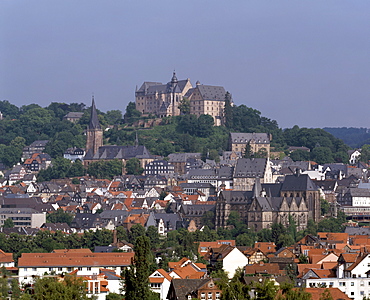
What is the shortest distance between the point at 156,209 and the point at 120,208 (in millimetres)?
4334

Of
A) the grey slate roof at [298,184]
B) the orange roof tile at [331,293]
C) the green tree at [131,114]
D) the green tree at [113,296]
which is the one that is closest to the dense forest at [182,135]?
the green tree at [131,114]

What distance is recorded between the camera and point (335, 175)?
486ft

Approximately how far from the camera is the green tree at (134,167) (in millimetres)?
157625

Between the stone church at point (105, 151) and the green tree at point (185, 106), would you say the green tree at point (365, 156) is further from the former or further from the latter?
the stone church at point (105, 151)

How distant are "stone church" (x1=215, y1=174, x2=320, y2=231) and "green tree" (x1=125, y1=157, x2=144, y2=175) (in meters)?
37.4

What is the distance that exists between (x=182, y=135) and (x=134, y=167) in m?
12.8

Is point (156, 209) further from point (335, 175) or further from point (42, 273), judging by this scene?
point (42, 273)

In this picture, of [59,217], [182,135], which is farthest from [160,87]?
[59,217]

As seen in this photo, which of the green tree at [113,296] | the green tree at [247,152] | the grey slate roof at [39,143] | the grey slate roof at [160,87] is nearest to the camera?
the green tree at [113,296]

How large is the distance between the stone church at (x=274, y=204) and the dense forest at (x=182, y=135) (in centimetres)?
3759

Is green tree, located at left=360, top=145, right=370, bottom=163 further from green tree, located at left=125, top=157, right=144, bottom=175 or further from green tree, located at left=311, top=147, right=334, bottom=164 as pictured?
green tree, located at left=125, top=157, right=144, bottom=175

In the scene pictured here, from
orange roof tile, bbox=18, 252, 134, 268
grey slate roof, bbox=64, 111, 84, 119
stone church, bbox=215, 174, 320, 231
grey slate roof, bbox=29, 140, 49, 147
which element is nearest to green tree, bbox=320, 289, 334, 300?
orange roof tile, bbox=18, 252, 134, 268

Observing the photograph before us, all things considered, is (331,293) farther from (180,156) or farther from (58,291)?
(180,156)

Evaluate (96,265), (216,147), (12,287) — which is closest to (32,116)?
(216,147)
